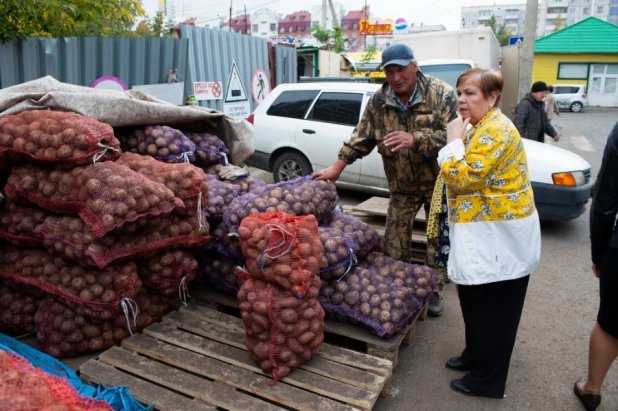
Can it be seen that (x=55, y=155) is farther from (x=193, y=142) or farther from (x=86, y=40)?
(x=86, y=40)

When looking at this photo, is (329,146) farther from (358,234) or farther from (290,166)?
(358,234)

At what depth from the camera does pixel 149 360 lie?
3.08m

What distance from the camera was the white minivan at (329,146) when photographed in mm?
6520

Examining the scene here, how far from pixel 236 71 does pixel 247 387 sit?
781 cm

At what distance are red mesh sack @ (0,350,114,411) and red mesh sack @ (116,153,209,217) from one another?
1.91 meters

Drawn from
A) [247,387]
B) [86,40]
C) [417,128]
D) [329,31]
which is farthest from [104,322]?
[329,31]

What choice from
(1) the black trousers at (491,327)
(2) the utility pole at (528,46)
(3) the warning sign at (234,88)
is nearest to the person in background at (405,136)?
(1) the black trousers at (491,327)

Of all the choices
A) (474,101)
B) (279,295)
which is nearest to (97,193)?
(279,295)

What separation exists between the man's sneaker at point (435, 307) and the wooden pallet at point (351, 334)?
0.48 m

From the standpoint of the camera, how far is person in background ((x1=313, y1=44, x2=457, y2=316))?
3.84 metres

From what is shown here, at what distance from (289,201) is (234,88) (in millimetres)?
6370

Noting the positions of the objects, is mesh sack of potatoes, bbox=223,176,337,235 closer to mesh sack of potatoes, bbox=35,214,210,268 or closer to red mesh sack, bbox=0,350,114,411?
mesh sack of potatoes, bbox=35,214,210,268

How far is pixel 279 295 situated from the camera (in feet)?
9.49

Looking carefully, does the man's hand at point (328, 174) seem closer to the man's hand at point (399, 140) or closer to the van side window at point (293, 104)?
the man's hand at point (399, 140)
